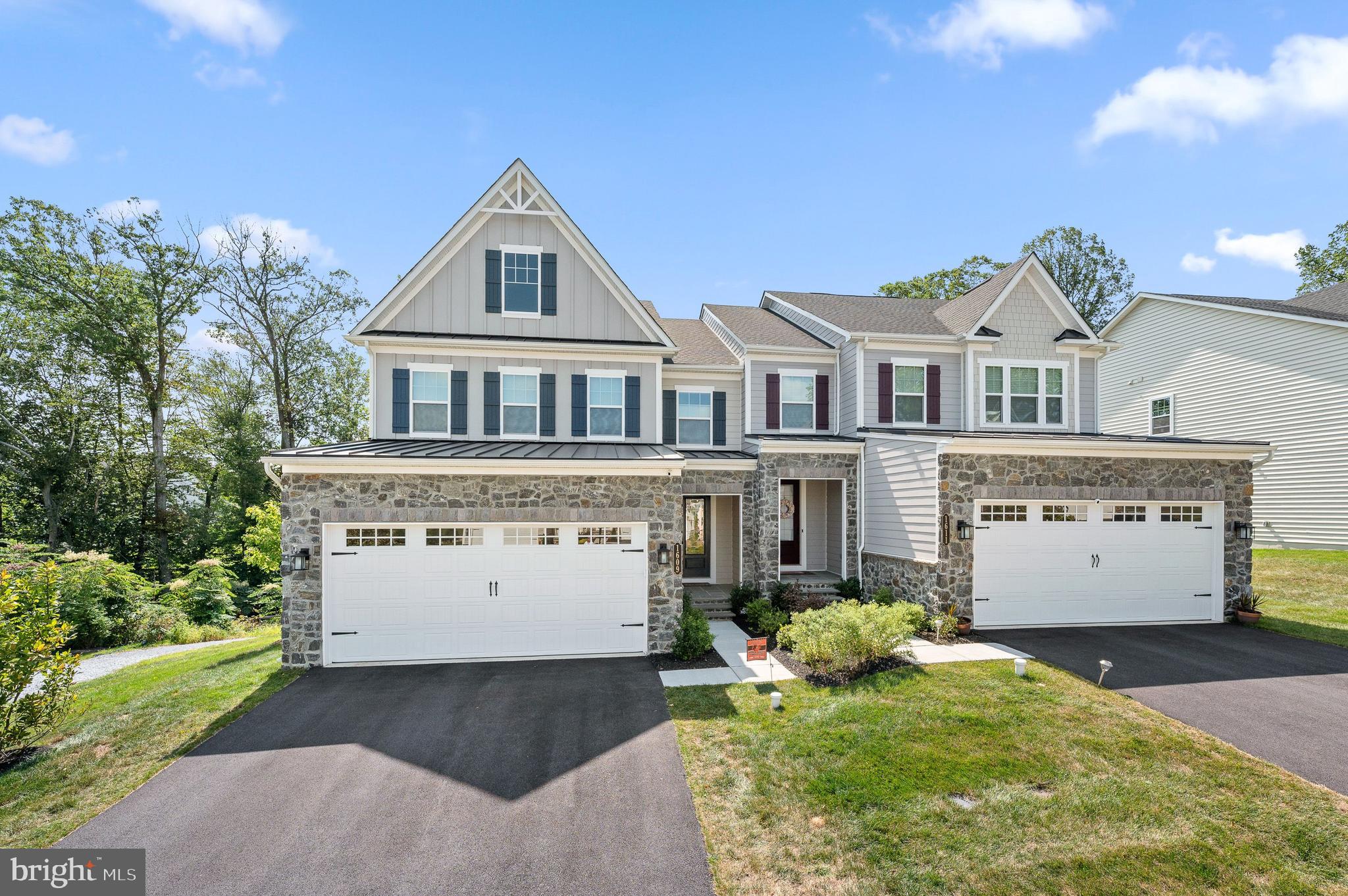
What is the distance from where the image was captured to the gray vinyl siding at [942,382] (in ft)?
51.1

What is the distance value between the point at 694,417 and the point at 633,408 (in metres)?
2.54

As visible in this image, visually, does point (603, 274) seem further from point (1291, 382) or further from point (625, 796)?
point (1291, 382)

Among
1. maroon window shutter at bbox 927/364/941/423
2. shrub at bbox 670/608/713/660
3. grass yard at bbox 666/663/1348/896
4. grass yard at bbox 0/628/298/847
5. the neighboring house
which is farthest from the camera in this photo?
the neighboring house

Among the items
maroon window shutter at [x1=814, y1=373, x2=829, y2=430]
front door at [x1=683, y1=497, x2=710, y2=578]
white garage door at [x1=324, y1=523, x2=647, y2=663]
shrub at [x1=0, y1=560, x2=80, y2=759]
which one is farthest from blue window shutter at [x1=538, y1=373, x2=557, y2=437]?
shrub at [x1=0, y1=560, x2=80, y2=759]

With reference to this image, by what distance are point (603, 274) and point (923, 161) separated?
9137 mm

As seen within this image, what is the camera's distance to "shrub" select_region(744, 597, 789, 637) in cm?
1203

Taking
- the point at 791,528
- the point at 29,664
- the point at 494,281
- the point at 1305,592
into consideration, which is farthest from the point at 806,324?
the point at 29,664

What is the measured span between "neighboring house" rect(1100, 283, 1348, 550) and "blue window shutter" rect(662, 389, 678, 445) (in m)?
16.8

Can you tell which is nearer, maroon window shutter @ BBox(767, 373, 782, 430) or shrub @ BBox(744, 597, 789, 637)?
shrub @ BBox(744, 597, 789, 637)

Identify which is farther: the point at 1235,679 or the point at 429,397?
the point at 429,397

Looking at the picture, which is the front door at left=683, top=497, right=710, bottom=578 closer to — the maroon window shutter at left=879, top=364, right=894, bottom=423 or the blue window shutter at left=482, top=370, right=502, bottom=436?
the maroon window shutter at left=879, top=364, right=894, bottom=423

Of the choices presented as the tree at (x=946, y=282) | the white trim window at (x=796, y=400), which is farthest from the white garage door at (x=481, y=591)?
the tree at (x=946, y=282)

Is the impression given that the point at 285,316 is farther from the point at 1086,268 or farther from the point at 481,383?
the point at 1086,268

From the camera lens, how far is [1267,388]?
1788 cm
